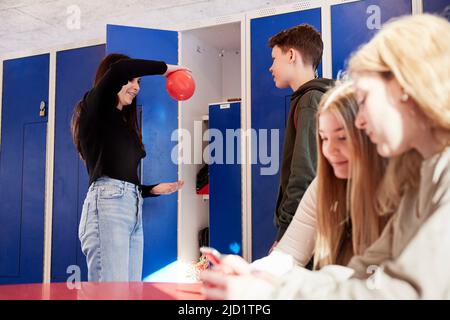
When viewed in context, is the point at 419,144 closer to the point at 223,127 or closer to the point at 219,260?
the point at 219,260

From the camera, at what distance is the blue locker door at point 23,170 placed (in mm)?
3379

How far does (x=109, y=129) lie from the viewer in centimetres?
190

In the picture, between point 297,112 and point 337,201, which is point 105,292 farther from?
point 297,112

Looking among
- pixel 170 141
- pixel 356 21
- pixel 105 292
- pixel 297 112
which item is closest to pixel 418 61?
pixel 105 292

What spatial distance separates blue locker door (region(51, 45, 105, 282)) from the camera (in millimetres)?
3203

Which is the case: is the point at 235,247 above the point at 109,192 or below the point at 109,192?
below

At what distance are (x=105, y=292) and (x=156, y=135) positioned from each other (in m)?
1.97

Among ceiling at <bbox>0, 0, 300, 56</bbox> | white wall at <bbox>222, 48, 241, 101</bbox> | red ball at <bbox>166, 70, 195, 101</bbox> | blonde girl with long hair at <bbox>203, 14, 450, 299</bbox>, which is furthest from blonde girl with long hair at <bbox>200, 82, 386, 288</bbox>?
ceiling at <bbox>0, 0, 300, 56</bbox>

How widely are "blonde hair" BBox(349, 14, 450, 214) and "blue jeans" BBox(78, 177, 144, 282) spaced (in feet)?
4.61

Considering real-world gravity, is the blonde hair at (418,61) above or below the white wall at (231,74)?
below

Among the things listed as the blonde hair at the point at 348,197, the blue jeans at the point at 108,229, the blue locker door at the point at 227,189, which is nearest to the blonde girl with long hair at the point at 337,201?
the blonde hair at the point at 348,197

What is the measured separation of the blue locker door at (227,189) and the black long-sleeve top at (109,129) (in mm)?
976

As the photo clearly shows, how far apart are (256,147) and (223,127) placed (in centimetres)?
34

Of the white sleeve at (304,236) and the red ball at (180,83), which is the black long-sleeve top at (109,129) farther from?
the white sleeve at (304,236)
